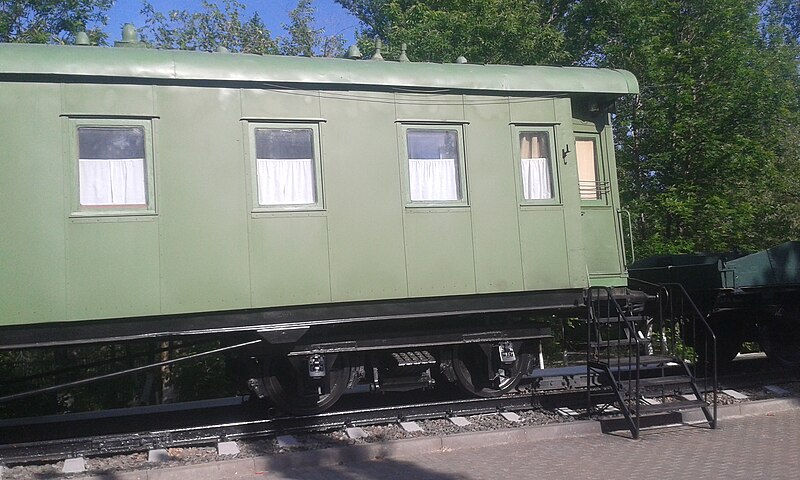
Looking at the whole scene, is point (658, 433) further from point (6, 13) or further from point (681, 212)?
point (6, 13)

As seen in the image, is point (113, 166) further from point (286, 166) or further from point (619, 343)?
point (619, 343)

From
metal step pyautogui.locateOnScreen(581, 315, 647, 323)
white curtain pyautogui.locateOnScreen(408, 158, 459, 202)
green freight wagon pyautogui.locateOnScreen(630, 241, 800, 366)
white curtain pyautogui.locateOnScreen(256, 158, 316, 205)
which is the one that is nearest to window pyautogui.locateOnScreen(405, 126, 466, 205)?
white curtain pyautogui.locateOnScreen(408, 158, 459, 202)

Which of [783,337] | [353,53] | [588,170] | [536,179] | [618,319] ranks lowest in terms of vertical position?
[783,337]

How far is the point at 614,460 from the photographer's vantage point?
616 cm

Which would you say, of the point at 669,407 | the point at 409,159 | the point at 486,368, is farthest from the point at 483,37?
the point at 669,407

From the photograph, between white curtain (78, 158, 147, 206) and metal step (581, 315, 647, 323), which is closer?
white curtain (78, 158, 147, 206)

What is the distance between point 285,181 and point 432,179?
1463mm

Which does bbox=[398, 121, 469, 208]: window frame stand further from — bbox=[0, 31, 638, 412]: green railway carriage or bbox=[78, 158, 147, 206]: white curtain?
bbox=[78, 158, 147, 206]: white curtain

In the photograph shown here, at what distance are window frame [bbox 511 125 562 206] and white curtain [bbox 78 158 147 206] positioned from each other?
3619mm

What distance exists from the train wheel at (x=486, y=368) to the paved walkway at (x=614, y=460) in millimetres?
1117

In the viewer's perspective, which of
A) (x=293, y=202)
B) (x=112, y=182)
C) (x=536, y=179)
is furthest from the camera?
(x=536, y=179)

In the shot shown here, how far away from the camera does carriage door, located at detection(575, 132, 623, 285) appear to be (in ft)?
26.1

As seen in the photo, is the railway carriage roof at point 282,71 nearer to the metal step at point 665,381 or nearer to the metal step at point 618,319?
the metal step at point 618,319

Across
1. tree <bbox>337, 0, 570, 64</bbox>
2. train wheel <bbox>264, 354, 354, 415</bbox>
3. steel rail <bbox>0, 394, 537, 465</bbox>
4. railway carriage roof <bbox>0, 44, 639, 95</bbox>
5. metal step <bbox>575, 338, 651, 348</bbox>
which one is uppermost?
tree <bbox>337, 0, 570, 64</bbox>
